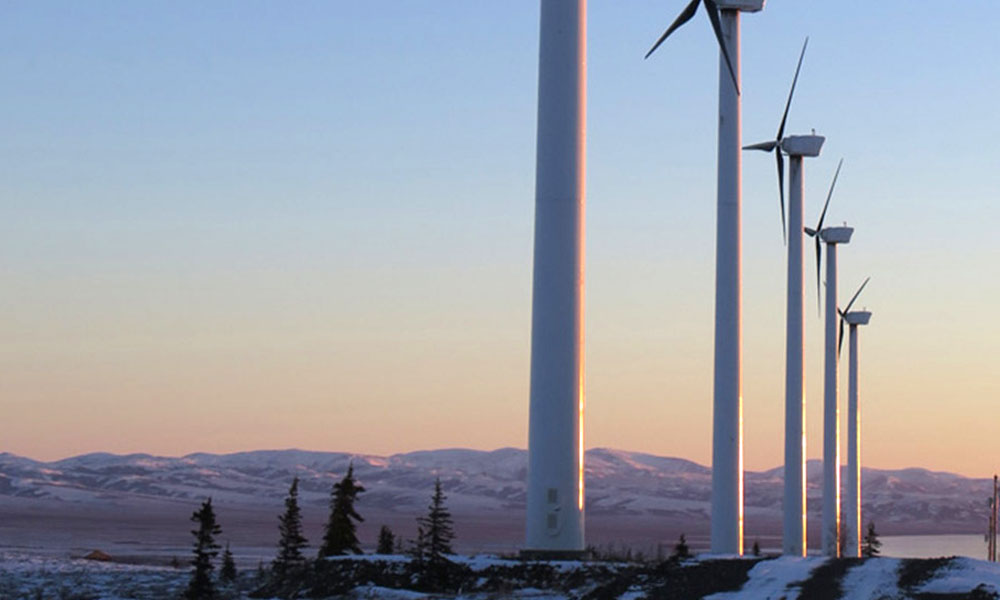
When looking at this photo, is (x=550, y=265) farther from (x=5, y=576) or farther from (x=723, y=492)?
(x=5, y=576)

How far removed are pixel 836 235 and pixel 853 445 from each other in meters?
19.4

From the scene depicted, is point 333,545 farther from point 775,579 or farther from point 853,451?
point 853,451

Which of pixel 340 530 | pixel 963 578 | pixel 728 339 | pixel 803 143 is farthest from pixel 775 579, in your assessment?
pixel 803 143

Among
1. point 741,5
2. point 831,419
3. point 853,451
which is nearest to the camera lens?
point 741,5

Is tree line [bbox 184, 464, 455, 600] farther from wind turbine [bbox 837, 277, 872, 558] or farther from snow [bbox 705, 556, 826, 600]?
wind turbine [bbox 837, 277, 872, 558]

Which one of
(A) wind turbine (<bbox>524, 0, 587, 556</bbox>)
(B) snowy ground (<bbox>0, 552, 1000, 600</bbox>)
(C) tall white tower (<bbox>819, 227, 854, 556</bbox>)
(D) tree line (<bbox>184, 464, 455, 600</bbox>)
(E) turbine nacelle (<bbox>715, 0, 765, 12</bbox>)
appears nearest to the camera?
(B) snowy ground (<bbox>0, 552, 1000, 600</bbox>)

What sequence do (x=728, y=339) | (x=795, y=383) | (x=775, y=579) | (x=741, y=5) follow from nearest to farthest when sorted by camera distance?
(x=775, y=579) → (x=728, y=339) → (x=741, y=5) → (x=795, y=383)

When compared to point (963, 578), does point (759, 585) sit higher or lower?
lower

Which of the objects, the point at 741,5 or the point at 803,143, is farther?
the point at 803,143

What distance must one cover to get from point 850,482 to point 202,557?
64993 mm

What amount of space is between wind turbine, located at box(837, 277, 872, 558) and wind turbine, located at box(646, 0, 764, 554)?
4203 cm

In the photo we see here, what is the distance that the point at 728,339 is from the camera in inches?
2213

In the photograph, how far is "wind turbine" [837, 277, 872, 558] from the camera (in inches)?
3932

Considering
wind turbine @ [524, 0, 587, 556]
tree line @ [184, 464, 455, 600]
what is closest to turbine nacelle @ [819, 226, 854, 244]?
tree line @ [184, 464, 455, 600]
